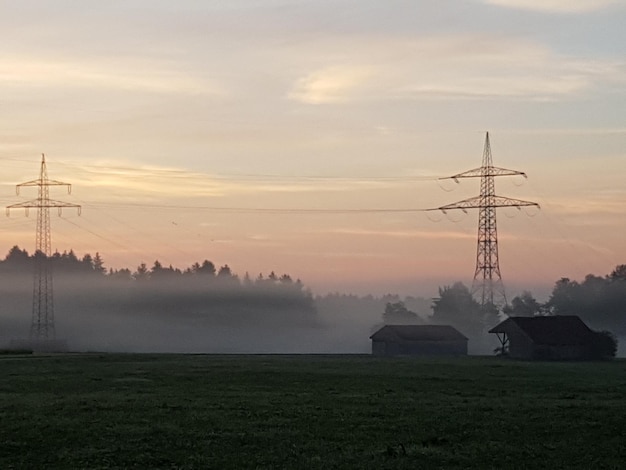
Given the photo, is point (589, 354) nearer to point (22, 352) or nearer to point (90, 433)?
point (22, 352)

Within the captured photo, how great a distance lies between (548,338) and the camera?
12925 cm

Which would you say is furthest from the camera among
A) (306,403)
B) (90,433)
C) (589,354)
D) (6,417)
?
(589,354)

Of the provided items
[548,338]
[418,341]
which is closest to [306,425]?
[548,338]

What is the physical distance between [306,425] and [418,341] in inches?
4618

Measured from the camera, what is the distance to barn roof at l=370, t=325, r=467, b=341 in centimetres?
15238

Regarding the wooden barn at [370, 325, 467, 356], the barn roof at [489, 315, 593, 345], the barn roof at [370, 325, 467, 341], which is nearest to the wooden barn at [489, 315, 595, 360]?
the barn roof at [489, 315, 593, 345]

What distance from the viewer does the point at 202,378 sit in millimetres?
64125

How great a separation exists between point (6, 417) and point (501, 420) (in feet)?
65.7

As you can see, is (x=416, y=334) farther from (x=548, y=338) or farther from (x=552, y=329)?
(x=548, y=338)

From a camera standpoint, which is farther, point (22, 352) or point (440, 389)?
point (22, 352)

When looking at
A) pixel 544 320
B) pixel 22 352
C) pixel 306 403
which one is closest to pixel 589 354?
pixel 544 320

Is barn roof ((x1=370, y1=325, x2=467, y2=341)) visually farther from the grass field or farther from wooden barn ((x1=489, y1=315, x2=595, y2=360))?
the grass field

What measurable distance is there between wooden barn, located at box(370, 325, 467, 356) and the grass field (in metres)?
91.3

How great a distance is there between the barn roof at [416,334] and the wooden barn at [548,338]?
1815 centimetres
